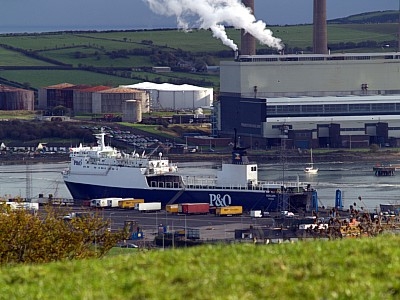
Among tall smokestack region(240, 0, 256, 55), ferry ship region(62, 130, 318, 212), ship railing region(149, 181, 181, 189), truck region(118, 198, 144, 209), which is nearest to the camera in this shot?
ferry ship region(62, 130, 318, 212)

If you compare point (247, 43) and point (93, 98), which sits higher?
point (247, 43)

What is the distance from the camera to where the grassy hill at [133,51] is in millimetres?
59188

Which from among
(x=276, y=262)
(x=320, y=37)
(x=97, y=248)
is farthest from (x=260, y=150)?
(x=276, y=262)

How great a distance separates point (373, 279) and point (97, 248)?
5125 mm

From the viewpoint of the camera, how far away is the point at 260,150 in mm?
40062

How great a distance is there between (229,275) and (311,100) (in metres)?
36.0

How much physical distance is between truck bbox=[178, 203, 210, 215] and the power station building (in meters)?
15.3

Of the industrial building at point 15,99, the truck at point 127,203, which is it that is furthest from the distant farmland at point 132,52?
the truck at point 127,203

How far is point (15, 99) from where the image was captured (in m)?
51.1

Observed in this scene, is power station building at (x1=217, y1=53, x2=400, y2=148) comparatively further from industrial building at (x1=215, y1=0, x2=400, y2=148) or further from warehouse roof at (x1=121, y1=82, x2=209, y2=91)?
warehouse roof at (x1=121, y1=82, x2=209, y2=91)

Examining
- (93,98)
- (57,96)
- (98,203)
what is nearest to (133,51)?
(57,96)

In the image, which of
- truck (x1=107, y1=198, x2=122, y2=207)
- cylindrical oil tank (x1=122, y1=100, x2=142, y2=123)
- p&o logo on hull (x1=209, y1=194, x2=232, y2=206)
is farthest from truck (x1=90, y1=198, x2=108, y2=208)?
cylindrical oil tank (x1=122, y1=100, x2=142, y2=123)

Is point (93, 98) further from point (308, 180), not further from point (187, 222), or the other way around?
point (187, 222)

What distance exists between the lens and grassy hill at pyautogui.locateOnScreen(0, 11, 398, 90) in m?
59.2
